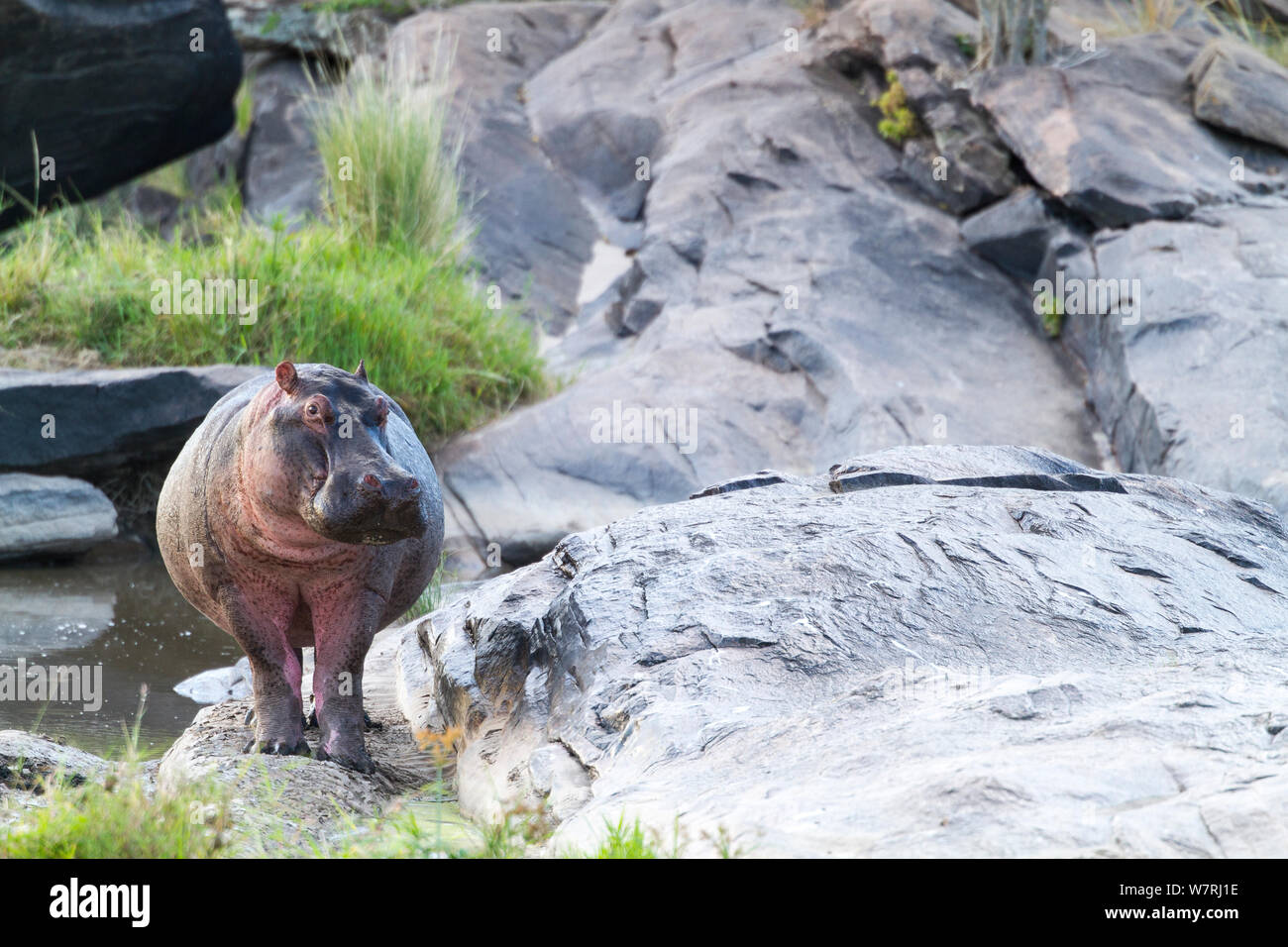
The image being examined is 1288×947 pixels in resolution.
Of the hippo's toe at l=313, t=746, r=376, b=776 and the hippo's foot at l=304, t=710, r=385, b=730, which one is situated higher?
the hippo's toe at l=313, t=746, r=376, b=776

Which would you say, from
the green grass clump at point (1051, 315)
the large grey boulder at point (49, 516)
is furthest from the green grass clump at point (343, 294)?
the green grass clump at point (1051, 315)

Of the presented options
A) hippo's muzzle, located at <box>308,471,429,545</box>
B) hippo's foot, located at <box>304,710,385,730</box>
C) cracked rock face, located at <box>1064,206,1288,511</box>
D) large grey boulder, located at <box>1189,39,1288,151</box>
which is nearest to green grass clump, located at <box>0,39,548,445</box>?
cracked rock face, located at <box>1064,206,1288,511</box>

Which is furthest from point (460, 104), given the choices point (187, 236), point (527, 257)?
point (187, 236)

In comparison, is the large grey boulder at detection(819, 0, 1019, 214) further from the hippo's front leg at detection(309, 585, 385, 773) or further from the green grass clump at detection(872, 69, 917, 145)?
the hippo's front leg at detection(309, 585, 385, 773)

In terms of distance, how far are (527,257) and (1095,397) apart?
5086 millimetres

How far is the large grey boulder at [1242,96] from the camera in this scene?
996 cm

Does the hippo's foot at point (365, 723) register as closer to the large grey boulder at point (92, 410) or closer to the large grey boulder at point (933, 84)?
the large grey boulder at point (92, 410)

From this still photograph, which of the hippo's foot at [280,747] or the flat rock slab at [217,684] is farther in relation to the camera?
the flat rock slab at [217,684]

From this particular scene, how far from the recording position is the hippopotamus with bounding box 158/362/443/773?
351cm

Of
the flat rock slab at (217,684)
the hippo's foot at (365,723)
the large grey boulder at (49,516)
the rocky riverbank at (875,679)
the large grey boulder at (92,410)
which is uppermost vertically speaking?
the rocky riverbank at (875,679)

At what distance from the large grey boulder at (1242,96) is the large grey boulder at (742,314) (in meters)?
2.07

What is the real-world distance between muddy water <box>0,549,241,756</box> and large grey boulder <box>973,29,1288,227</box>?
6.84m

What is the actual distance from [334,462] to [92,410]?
5290 millimetres

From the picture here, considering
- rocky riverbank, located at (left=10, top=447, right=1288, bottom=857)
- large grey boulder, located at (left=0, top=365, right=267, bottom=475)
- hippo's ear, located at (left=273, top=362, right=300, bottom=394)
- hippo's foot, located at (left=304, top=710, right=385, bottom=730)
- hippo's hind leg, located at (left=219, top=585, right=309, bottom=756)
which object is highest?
hippo's ear, located at (left=273, top=362, right=300, bottom=394)
